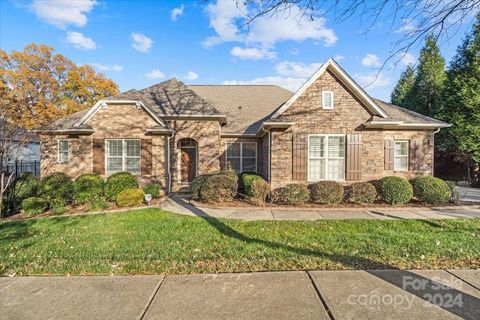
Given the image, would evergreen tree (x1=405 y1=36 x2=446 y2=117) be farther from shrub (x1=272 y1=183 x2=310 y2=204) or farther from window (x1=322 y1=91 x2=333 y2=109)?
shrub (x1=272 y1=183 x2=310 y2=204)

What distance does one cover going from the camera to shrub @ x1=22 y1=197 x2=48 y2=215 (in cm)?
944

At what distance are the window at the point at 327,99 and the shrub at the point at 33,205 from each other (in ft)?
39.0

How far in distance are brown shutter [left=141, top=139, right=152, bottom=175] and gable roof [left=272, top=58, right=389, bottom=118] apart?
641 centimetres

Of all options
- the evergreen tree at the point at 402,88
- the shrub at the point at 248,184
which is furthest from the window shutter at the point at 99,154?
the evergreen tree at the point at 402,88

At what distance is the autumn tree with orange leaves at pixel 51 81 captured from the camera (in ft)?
79.8

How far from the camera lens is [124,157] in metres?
12.7

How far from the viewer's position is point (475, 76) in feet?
55.8

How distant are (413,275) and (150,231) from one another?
18.8 feet

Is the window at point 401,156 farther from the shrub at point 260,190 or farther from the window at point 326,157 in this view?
the shrub at point 260,190

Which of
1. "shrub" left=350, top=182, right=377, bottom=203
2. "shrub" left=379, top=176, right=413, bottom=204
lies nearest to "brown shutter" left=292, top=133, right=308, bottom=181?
"shrub" left=350, top=182, right=377, bottom=203

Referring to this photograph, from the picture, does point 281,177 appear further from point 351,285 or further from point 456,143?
point 456,143

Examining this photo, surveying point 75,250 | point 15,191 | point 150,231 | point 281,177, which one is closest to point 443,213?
point 281,177

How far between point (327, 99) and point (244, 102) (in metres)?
8.00

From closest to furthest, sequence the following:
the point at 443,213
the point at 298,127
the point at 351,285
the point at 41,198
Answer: the point at 351,285, the point at 443,213, the point at 41,198, the point at 298,127
